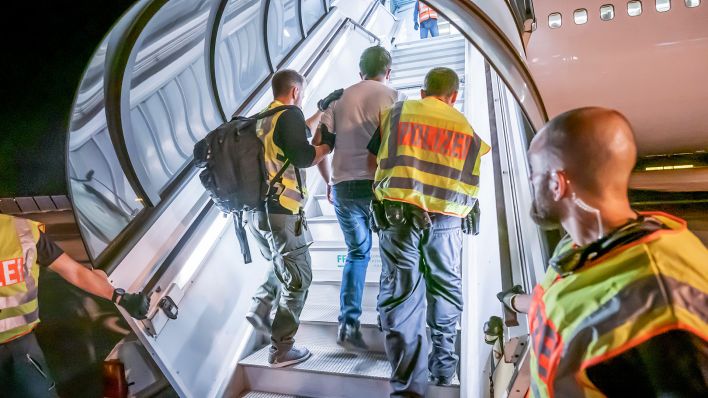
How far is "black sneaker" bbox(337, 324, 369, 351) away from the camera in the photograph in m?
2.75

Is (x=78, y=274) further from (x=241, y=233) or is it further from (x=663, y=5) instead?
(x=663, y=5)

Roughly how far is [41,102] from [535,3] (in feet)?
11.0

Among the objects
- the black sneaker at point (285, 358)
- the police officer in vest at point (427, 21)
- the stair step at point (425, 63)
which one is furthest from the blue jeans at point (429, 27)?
the black sneaker at point (285, 358)

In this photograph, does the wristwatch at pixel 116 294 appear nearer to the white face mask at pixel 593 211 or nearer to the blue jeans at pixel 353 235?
the blue jeans at pixel 353 235

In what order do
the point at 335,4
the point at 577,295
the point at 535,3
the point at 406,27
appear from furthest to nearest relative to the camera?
the point at 406,27, the point at 335,4, the point at 535,3, the point at 577,295

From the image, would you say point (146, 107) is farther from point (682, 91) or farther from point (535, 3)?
point (682, 91)

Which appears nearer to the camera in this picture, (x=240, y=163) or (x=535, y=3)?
(x=240, y=163)

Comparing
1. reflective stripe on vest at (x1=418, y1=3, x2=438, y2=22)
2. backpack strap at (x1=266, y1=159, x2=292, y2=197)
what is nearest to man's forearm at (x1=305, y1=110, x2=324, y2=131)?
backpack strap at (x1=266, y1=159, x2=292, y2=197)

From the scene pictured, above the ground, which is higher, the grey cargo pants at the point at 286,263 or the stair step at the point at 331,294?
the grey cargo pants at the point at 286,263

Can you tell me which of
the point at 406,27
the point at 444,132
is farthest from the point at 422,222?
the point at 406,27

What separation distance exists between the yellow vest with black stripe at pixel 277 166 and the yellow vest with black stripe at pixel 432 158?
651 mm

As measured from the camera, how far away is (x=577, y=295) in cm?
91

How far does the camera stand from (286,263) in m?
2.60

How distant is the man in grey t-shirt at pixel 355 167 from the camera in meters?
2.68
